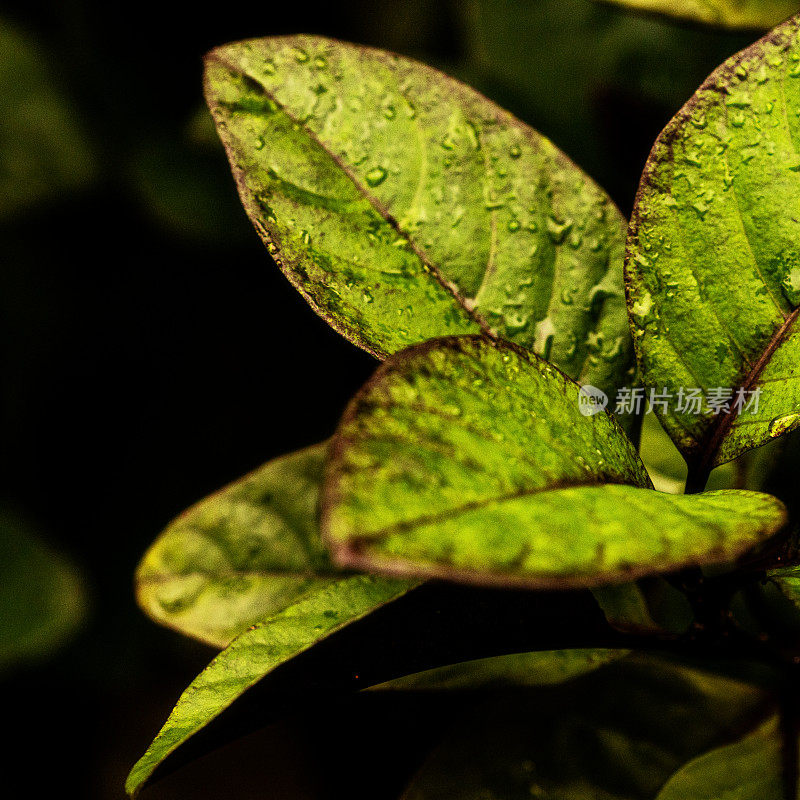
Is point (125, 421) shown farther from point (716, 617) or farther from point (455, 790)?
point (716, 617)

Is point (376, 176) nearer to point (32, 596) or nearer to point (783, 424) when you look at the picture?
point (783, 424)

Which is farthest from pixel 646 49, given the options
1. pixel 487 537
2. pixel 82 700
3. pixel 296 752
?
pixel 82 700

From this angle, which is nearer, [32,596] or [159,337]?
[32,596]

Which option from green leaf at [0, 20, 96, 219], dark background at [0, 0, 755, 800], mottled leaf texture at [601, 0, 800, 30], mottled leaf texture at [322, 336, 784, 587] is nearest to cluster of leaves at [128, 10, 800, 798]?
mottled leaf texture at [322, 336, 784, 587]

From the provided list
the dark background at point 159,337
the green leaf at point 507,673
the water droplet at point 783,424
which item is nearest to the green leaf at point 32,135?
the dark background at point 159,337

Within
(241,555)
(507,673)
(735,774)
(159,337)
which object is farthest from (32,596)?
(735,774)

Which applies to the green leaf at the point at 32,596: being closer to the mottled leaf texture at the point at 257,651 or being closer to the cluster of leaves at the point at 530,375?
the cluster of leaves at the point at 530,375
